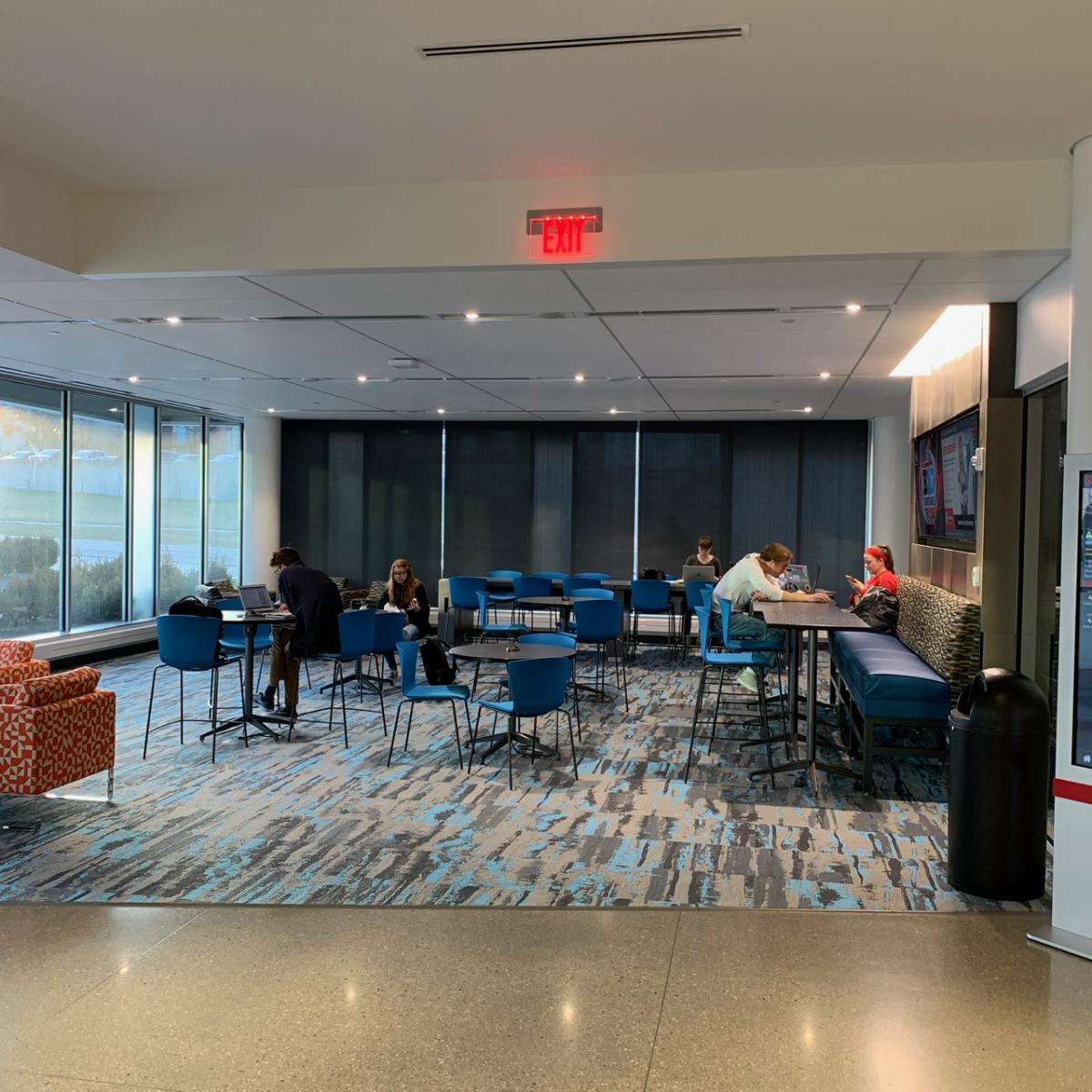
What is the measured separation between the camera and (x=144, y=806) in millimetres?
5719

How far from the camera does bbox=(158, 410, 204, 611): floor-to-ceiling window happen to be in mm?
12656

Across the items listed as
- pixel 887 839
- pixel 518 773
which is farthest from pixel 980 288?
pixel 518 773

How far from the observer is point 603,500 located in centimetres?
1448

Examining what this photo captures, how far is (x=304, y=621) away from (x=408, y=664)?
155 centimetres

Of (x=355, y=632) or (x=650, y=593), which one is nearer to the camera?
(x=355, y=632)

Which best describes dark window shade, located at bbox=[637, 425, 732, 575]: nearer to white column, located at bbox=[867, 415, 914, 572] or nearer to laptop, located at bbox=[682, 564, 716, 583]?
white column, located at bbox=[867, 415, 914, 572]

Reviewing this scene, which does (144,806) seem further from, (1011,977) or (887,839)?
(1011,977)

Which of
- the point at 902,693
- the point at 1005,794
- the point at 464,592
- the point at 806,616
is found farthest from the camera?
the point at 464,592

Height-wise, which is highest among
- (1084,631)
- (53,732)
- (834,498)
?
(834,498)

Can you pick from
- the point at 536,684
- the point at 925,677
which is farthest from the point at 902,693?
the point at 536,684

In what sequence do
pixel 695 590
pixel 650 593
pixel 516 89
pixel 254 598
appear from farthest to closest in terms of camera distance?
pixel 650 593 → pixel 695 590 → pixel 254 598 → pixel 516 89

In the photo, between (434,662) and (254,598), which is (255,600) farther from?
(434,662)

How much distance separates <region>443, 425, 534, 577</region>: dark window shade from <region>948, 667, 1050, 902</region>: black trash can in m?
10.6

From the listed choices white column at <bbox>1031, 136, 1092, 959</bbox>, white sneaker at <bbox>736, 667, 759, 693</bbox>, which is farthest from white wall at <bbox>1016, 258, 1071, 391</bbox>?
white sneaker at <bbox>736, 667, 759, 693</bbox>
